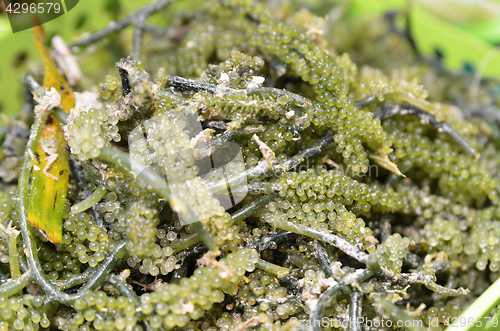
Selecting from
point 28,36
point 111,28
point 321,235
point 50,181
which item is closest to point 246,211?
point 321,235

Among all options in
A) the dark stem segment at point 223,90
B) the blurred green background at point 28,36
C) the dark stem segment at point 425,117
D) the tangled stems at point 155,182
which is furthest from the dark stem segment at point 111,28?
the dark stem segment at point 425,117

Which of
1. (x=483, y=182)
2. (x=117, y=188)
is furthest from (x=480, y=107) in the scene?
(x=117, y=188)

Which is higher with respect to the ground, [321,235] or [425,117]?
[425,117]

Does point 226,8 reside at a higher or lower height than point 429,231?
higher

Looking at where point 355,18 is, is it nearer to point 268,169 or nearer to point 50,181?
point 268,169

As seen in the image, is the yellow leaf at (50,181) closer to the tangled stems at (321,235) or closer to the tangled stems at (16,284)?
the tangled stems at (16,284)

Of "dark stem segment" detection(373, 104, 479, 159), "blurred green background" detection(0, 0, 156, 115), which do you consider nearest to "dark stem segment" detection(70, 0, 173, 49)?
"blurred green background" detection(0, 0, 156, 115)

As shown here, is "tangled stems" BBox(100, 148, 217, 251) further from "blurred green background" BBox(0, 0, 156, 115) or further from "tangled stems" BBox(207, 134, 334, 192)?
"blurred green background" BBox(0, 0, 156, 115)

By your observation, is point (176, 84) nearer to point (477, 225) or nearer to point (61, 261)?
point (61, 261)
